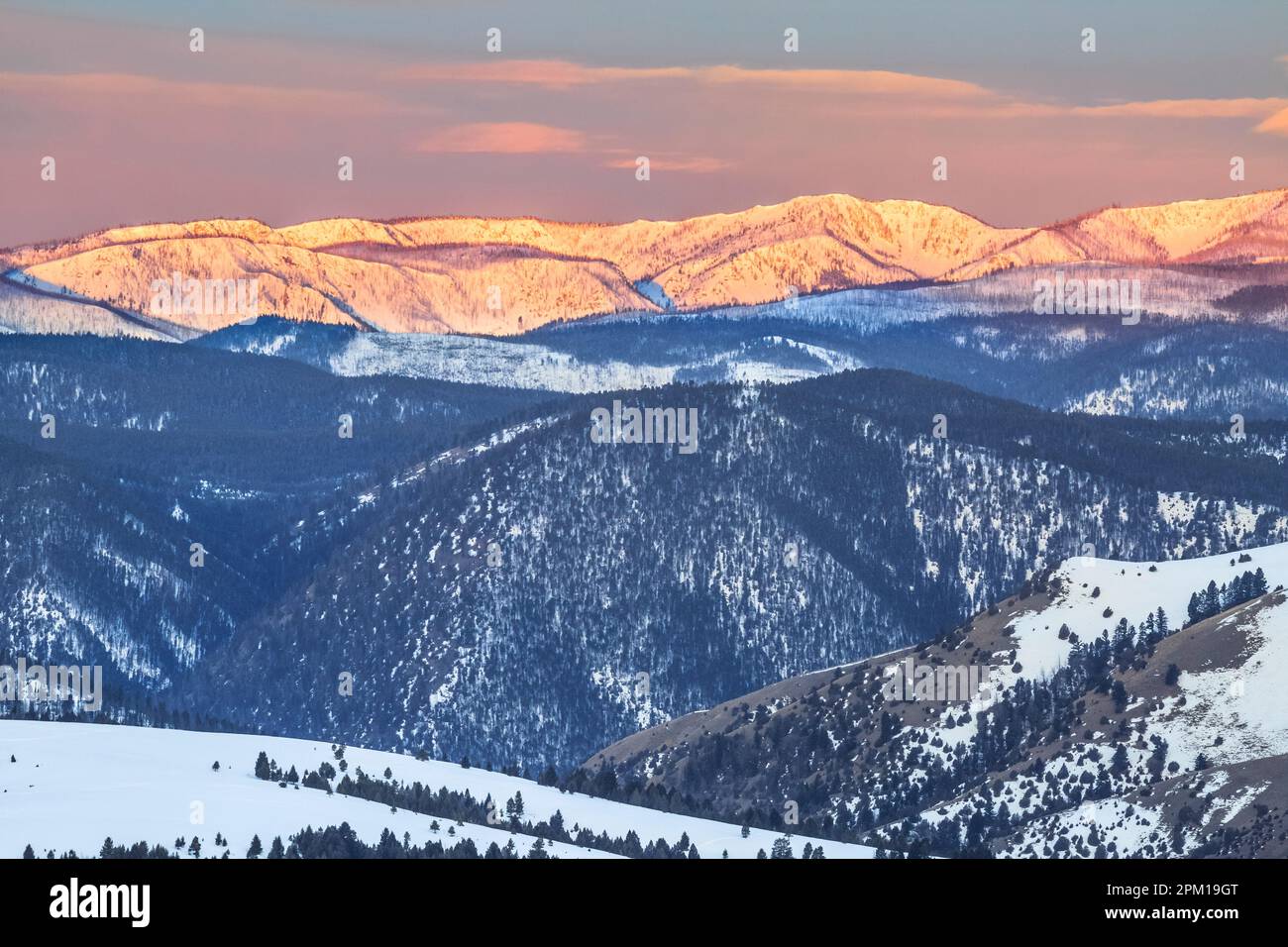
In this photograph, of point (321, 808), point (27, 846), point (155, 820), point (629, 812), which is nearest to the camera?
point (27, 846)

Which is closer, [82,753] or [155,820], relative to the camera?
[155,820]

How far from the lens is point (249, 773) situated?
7136 inches

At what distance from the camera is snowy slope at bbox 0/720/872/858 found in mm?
153375

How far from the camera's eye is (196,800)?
164250 millimetres

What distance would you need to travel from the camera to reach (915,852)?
176000 mm

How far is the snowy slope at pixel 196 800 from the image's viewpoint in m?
153

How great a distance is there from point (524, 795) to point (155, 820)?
42.8 meters

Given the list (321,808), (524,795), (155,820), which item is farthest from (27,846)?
(524,795)
